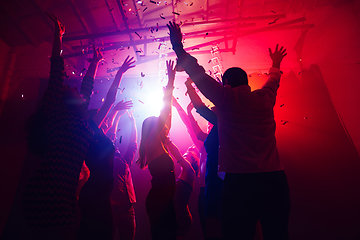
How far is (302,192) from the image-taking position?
3.23m

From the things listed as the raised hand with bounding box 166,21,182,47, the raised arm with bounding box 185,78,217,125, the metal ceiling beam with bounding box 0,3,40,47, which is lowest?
the raised arm with bounding box 185,78,217,125

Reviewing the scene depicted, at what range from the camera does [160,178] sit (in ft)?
6.87

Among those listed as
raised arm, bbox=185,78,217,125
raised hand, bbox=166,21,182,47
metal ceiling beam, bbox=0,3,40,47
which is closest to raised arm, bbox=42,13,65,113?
raised hand, bbox=166,21,182,47

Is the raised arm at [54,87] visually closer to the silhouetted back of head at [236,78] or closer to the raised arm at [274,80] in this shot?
the silhouetted back of head at [236,78]

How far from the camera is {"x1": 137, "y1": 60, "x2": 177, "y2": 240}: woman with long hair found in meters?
1.90

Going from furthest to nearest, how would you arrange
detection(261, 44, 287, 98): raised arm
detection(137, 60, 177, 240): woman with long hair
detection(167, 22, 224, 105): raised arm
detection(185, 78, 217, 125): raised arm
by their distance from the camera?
detection(185, 78, 217, 125): raised arm < detection(137, 60, 177, 240): woman with long hair < detection(261, 44, 287, 98): raised arm < detection(167, 22, 224, 105): raised arm

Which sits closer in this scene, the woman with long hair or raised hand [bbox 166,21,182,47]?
raised hand [bbox 166,21,182,47]

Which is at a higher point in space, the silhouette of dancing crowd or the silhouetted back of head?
the silhouetted back of head

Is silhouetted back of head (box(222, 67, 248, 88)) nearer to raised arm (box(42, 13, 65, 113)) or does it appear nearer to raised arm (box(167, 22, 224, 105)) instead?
raised arm (box(167, 22, 224, 105))

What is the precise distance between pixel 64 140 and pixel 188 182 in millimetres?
2017

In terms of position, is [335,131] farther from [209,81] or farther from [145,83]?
[145,83]

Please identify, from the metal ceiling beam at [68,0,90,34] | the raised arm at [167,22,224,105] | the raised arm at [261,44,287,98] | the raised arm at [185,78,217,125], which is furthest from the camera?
the metal ceiling beam at [68,0,90,34]

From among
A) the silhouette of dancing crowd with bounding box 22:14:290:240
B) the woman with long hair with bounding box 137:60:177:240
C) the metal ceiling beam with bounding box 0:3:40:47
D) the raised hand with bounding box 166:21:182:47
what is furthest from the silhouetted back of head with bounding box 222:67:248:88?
the metal ceiling beam with bounding box 0:3:40:47

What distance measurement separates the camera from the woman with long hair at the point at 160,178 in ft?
6.25
